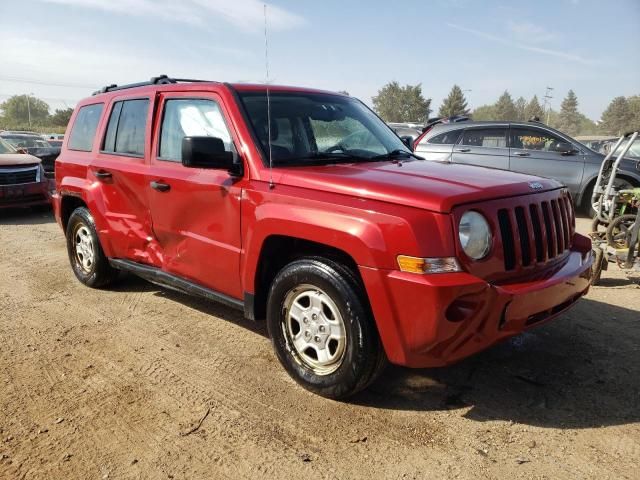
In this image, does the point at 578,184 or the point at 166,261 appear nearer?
the point at 166,261

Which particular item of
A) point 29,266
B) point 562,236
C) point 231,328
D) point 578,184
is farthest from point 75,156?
point 578,184

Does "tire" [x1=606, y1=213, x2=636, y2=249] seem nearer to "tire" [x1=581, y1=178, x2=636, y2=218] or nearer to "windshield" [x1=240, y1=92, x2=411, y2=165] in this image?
"tire" [x1=581, y1=178, x2=636, y2=218]

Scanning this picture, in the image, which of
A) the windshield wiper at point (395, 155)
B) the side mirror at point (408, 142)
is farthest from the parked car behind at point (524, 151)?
the windshield wiper at point (395, 155)

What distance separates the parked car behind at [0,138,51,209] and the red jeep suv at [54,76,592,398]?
6199 millimetres

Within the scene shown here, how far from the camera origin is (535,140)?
9.99 metres

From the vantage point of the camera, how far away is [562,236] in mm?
3209

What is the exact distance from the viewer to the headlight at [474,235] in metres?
2.59

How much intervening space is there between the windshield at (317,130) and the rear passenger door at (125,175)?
1.17m

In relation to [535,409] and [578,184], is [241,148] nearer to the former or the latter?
[535,409]

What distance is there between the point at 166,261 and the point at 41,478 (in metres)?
1.94

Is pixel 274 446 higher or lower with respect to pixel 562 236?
lower

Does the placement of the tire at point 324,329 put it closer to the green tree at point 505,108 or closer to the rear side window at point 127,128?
the rear side window at point 127,128

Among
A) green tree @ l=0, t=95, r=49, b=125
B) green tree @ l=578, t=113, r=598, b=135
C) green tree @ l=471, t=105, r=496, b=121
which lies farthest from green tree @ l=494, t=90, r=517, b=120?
green tree @ l=0, t=95, r=49, b=125

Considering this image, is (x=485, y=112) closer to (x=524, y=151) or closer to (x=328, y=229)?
(x=524, y=151)
